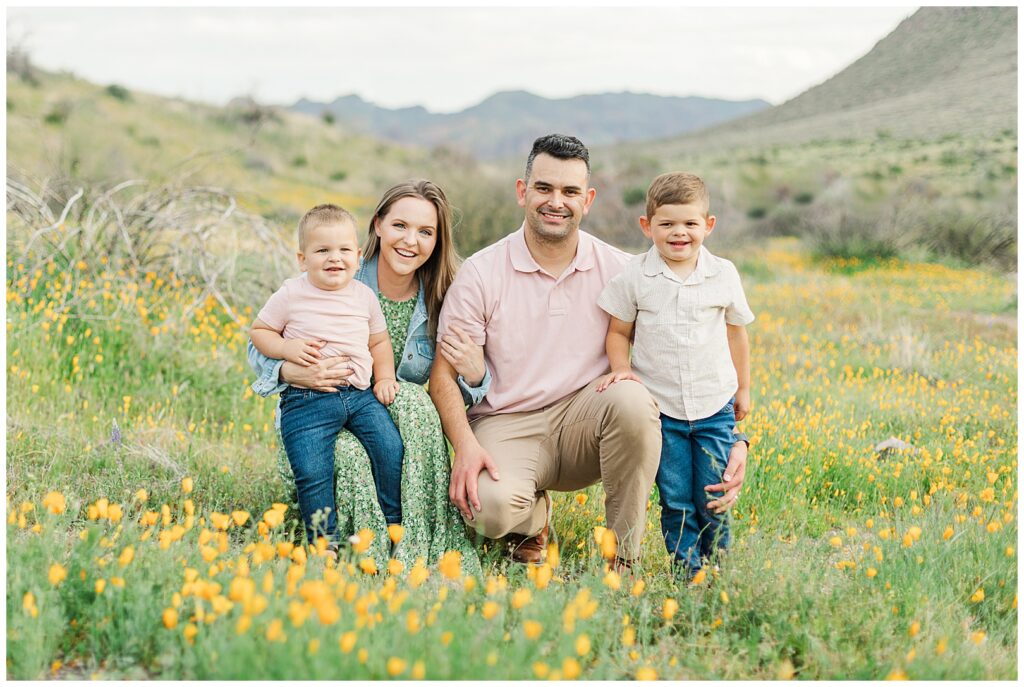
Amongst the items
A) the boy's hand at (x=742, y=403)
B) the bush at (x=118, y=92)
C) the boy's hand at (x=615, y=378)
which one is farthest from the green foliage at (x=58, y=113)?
the boy's hand at (x=742, y=403)

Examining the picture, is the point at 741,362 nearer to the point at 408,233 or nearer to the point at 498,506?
the point at 498,506

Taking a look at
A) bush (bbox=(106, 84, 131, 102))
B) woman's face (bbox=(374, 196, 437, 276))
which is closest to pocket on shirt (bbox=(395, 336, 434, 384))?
woman's face (bbox=(374, 196, 437, 276))

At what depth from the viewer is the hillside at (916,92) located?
3928cm

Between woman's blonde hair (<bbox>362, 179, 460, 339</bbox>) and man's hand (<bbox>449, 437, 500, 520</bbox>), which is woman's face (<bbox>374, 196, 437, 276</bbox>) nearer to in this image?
woman's blonde hair (<bbox>362, 179, 460, 339</bbox>)

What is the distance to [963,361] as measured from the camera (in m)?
7.58

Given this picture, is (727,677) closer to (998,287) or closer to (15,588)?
(15,588)

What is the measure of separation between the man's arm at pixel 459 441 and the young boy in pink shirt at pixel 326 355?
0.74ft

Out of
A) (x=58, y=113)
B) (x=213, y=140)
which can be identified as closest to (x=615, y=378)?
(x=58, y=113)

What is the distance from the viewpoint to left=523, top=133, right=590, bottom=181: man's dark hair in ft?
13.1

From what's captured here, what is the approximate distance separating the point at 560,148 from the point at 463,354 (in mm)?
996

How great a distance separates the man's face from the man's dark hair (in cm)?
Result: 2

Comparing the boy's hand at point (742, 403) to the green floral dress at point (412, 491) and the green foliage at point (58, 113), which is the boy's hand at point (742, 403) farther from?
the green foliage at point (58, 113)

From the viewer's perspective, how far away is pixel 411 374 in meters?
4.19

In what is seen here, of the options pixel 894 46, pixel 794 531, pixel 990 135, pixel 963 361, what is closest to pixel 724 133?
pixel 894 46
